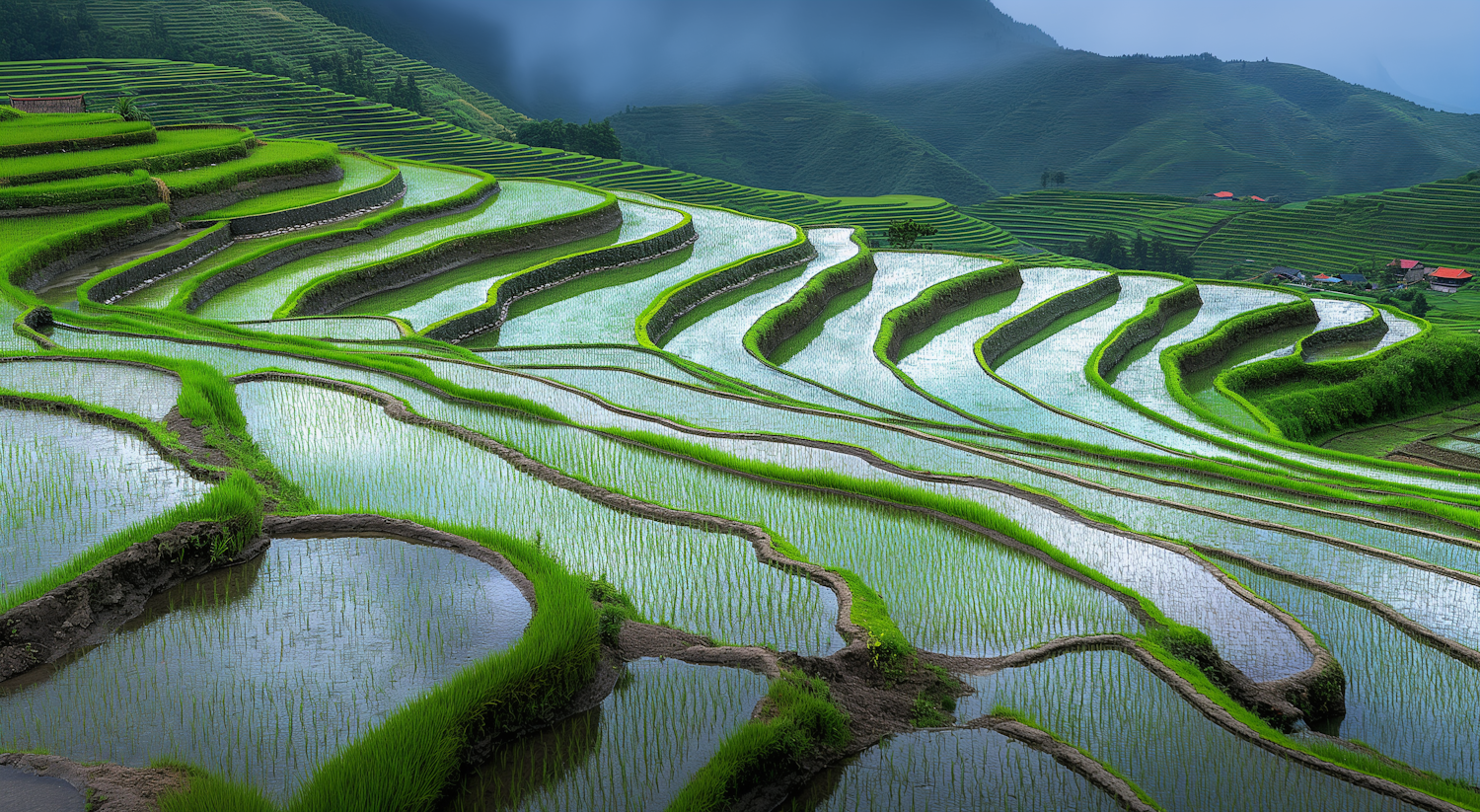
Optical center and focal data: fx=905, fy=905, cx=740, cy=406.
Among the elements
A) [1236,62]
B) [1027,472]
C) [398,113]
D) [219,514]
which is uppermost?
[1236,62]

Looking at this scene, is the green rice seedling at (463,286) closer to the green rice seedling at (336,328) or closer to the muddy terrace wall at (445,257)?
the muddy terrace wall at (445,257)

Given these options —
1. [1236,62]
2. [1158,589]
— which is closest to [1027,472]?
[1158,589]

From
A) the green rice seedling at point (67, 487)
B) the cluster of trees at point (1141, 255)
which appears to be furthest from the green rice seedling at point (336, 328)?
the cluster of trees at point (1141, 255)

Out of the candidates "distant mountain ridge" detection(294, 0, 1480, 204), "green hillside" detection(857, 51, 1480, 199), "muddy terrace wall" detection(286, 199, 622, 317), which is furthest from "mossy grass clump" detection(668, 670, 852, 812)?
"green hillside" detection(857, 51, 1480, 199)

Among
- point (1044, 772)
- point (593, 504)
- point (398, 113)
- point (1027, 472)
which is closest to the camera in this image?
point (1044, 772)

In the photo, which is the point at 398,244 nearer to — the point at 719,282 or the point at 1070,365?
the point at 719,282

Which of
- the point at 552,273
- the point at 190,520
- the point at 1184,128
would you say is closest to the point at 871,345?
the point at 552,273

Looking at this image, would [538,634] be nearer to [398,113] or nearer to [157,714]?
[157,714]
